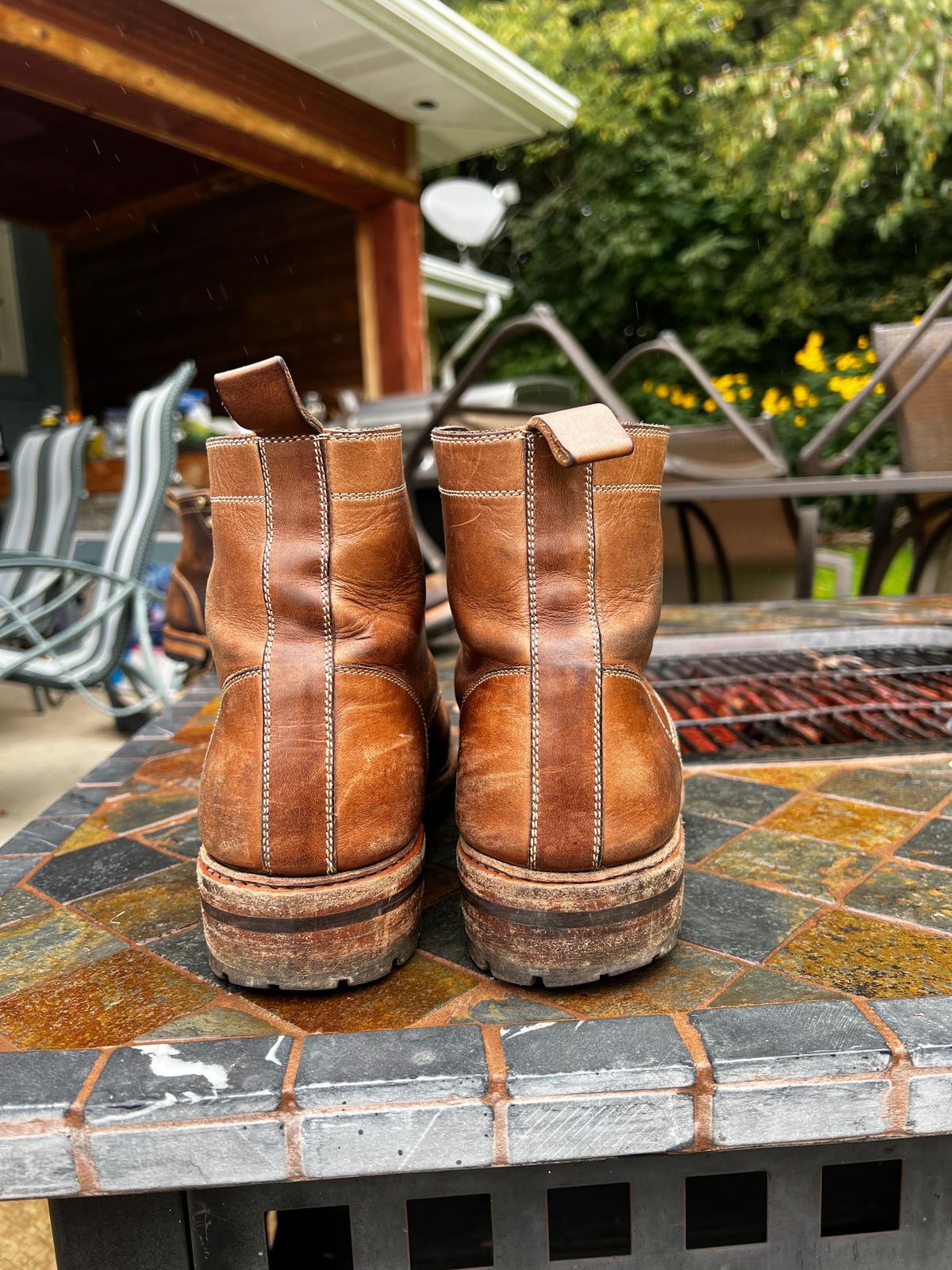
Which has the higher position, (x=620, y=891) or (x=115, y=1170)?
(x=620, y=891)

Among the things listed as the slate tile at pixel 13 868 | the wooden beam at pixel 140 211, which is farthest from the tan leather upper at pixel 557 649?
the wooden beam at pixel 140 211

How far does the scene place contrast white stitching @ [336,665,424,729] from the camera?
0.79 meters

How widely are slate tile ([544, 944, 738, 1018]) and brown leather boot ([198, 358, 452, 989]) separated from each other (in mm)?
170

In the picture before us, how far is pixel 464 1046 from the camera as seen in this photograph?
72cm

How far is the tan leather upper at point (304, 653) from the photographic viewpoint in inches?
29.8

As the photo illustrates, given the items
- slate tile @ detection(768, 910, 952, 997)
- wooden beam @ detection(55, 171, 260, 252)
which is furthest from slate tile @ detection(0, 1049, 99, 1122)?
wooden beam @ detection(55, 171, 260, 252)

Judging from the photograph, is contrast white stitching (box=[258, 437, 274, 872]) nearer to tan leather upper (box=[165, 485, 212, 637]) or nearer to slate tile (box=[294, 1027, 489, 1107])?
slate tile (box=[294, 1027, 489, 1107])


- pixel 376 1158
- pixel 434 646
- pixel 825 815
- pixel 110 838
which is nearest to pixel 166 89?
pixel 434 646

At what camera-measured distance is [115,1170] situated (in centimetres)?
67

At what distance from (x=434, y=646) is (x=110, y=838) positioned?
1.35 metres

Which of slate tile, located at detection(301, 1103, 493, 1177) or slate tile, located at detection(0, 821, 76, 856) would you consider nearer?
slate tile, located at detection(301, 1103, 493, 1177)

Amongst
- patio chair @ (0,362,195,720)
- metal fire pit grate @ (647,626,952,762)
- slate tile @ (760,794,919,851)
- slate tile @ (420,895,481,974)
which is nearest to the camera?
slate tile @ (420,895,481,974)

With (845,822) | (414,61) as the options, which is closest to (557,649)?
(845,822)

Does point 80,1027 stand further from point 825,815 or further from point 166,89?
point 166,89
